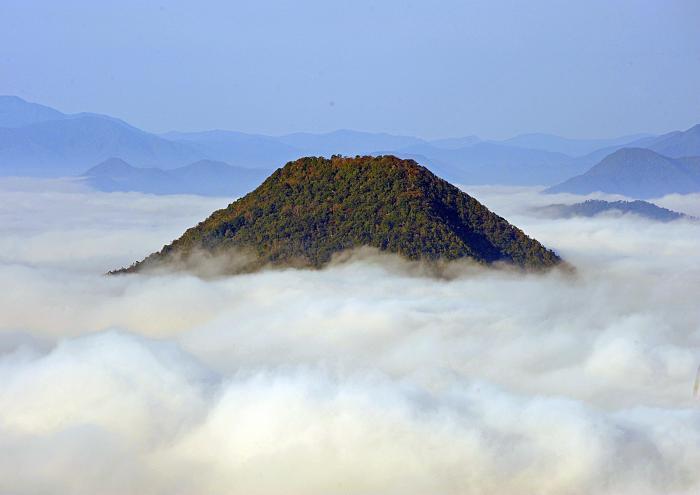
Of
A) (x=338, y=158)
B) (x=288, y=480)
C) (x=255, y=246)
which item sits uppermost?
(x=338, y=158)

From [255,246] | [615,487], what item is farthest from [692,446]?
[255,246]

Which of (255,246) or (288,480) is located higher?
(255,246)

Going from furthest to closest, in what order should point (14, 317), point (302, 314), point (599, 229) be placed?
point (599, 229) < point (14, 317) < point (302, 314)

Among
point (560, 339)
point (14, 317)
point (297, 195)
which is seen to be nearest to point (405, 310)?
point (560, 339)

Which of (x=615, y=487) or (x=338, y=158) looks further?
(x=338, y=158)

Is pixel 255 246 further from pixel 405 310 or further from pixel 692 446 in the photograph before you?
pixel 692 446

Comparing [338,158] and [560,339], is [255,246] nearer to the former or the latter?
[338,158]

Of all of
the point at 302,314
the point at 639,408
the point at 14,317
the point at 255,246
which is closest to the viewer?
the point at 639,408
